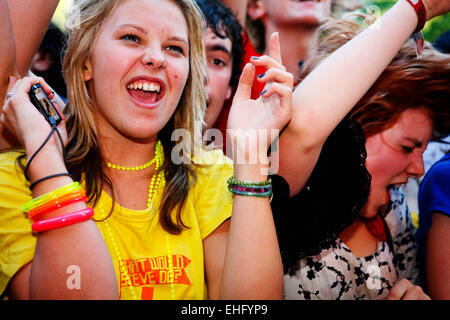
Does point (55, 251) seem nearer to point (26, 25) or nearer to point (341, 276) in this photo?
point (26, 25)

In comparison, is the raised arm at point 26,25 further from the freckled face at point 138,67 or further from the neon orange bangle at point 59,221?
the neon orange bangle at point 59,221

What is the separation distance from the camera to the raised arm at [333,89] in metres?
1.50

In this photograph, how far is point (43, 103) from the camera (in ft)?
4.67

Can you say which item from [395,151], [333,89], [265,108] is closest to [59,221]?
[265,108]

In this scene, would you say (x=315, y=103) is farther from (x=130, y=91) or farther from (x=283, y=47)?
(x=283, y=47)

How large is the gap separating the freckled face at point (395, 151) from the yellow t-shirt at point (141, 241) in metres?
0.63

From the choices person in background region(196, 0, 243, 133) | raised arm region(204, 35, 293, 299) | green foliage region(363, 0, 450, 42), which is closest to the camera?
raised arm region(204, 35, 293, 299)

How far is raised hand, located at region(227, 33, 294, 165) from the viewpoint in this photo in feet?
4.72

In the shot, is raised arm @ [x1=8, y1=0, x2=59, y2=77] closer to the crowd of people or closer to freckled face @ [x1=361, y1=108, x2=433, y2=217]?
the crowd of people

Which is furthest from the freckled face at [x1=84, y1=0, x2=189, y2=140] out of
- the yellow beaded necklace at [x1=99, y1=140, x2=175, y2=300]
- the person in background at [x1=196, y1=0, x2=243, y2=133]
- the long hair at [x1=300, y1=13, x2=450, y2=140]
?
the person in background at [x1=196, y1=0, x2=243, y2=133]

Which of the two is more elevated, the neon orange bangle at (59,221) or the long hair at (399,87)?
the long hair at (399,87)

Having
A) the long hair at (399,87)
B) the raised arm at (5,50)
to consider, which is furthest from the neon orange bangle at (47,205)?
the long hair at (399,87)

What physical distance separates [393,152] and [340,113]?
0.48 m
